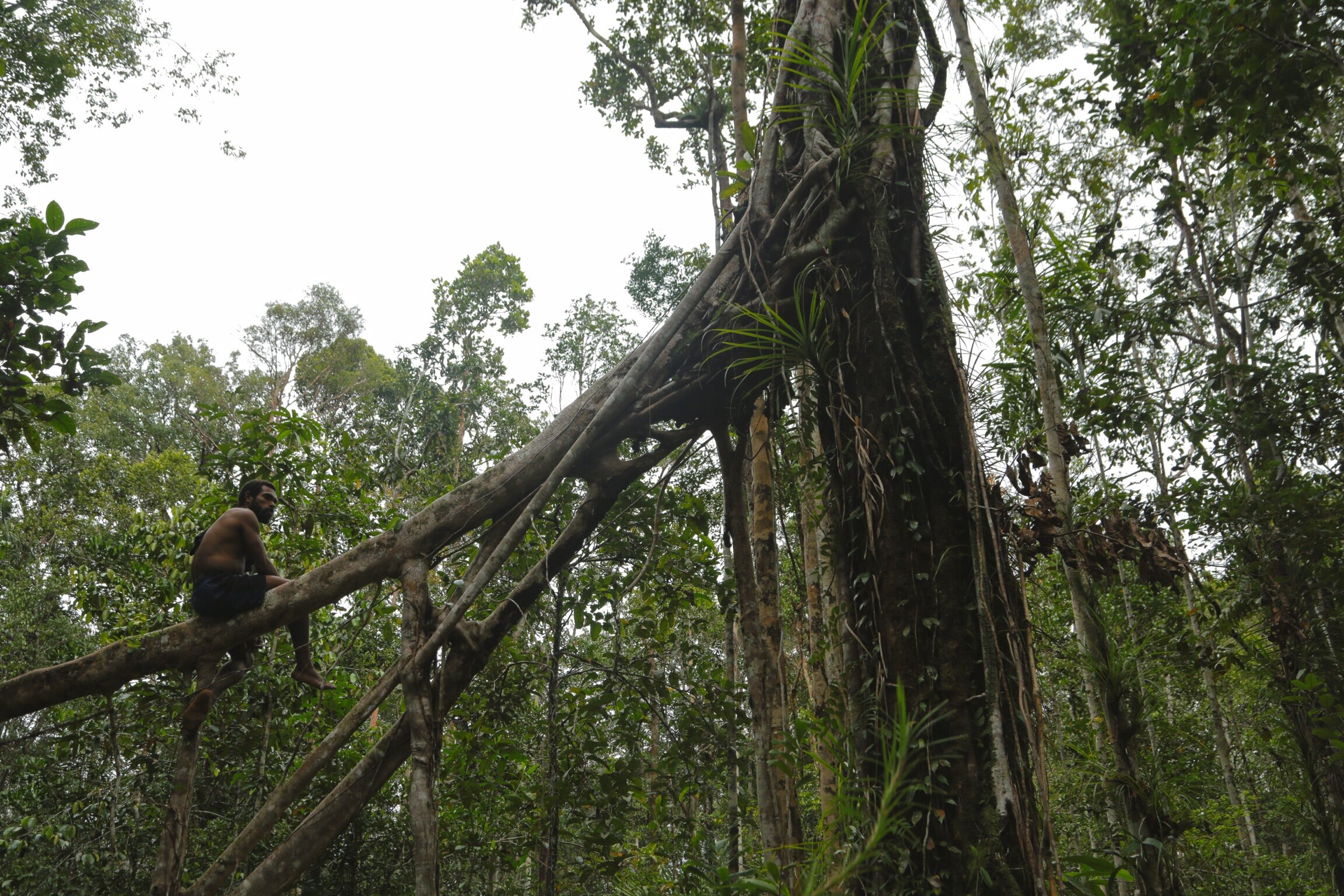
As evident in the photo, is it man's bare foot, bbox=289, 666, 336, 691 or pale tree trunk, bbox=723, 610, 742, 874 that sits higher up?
man's bare foot, bbox=289, 666, 336, 691

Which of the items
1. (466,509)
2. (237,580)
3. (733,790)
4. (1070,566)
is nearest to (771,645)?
(733,790)

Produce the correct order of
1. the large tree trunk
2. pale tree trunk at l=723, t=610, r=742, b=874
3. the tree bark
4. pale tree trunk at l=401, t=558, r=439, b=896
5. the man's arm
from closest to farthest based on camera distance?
the large tree trunk → pale tree trunk at l=401, t=558, r=439, b=896 → the tree bark → pale tree trunk at l=723, t=610, r=742, b=874 → the man's arm

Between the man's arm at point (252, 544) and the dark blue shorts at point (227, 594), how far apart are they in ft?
1.31

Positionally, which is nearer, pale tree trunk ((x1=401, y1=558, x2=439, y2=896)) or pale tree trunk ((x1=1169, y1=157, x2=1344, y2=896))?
pale tree trunk ((x1=401, y1=558, x2=439, y2=896))

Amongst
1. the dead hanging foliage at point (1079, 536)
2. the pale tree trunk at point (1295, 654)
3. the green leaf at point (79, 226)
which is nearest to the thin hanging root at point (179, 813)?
the green leaf at point (79, 226)

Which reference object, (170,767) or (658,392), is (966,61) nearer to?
(658,392)

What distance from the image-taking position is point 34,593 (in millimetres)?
11711

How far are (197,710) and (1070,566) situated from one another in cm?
345

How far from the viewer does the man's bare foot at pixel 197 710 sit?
8.86ft

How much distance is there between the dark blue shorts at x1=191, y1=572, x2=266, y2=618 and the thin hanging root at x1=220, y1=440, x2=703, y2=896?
72 cm

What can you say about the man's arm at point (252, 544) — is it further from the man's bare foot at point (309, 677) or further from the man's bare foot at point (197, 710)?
the man's bare foot at point (197, 710)

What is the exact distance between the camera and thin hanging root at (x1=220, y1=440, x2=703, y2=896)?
8.64ft

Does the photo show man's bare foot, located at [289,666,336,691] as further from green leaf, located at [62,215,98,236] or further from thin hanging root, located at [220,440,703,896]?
green leaf, located at [62,215,98,236]

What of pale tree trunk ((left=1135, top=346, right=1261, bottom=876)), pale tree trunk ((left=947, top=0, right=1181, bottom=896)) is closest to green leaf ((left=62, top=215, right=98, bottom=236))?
pale tree trunk ((left=947, top=0, right=1181, bottom=896))
